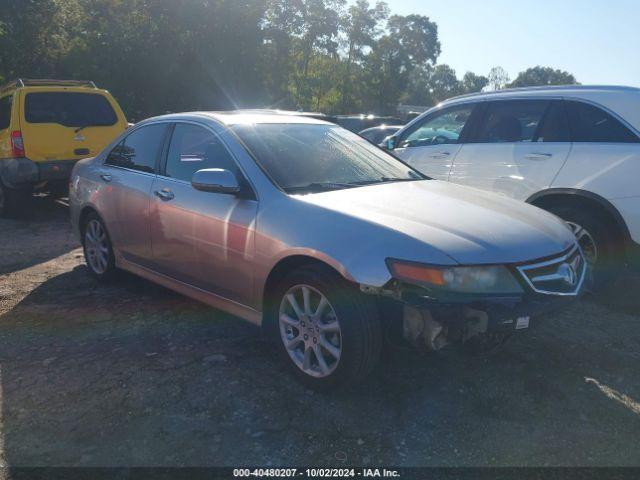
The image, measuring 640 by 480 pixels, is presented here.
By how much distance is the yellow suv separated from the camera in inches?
312

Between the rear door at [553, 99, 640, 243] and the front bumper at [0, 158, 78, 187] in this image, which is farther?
the front bumper at [0, 158, 78, 187]

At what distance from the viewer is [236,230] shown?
3545mm

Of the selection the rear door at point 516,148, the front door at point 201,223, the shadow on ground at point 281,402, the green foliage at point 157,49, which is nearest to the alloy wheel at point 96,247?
the shadow on ground at point 281,402

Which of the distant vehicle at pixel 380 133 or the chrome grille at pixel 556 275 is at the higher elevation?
the chrome grille at pixel 556 275

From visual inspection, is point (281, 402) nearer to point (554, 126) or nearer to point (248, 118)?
point (248, 118)

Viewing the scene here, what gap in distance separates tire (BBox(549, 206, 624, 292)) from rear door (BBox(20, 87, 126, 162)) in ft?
22.0

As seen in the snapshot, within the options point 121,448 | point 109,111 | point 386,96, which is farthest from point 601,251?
point 386,96

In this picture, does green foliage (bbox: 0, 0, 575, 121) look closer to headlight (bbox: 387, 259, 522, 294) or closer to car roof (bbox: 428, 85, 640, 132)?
car roof (bbox: 428, 85, 640, 132)

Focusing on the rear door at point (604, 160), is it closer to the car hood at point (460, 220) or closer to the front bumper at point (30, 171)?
the car hood at point (460, 220)

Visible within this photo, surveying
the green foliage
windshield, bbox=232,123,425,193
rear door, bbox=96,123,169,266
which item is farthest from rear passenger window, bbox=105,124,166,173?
the green foliage

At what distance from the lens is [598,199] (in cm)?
476

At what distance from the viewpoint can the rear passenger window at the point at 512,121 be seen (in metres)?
5.36

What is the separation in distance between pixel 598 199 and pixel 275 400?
3.30 metres

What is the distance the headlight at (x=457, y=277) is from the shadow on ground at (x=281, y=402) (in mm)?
749
